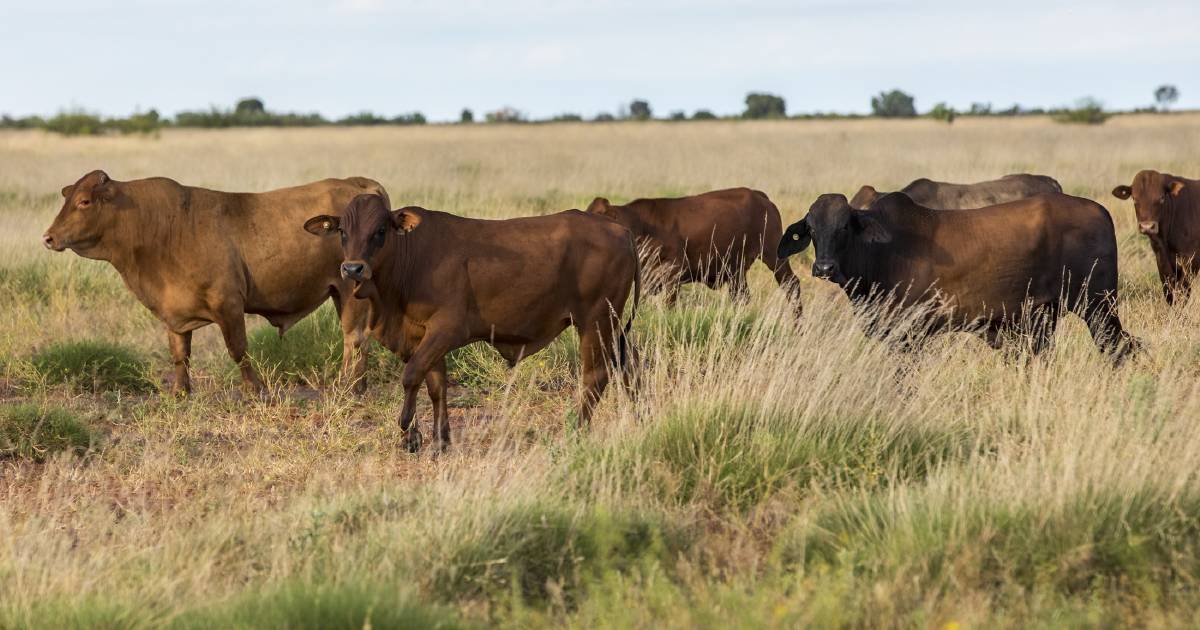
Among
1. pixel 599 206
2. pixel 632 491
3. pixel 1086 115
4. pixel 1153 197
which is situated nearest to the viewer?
pixel 632 491

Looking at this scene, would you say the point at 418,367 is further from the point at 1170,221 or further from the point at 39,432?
the point at 1170,221

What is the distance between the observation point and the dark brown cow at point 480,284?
746cm

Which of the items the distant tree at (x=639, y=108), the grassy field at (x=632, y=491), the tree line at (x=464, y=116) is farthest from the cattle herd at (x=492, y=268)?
the distant tree at (x=639, y=108)

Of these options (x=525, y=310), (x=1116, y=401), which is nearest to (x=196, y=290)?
(x=525, y=310)

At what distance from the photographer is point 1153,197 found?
11.8 m

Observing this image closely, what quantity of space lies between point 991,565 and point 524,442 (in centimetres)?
314

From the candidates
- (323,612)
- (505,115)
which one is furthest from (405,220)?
(505,115)

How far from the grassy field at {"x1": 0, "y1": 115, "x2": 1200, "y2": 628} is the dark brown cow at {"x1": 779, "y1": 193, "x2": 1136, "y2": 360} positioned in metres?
0.35

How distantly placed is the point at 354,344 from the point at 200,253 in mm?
1176

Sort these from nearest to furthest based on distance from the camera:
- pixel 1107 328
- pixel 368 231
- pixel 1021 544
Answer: pixel 1021 544 < pixel 368 231 < pixel 1107 328

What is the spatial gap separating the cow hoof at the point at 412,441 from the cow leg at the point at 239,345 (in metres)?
1.81

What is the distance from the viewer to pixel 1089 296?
8.77 metres

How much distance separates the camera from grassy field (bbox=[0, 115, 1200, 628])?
187 inches

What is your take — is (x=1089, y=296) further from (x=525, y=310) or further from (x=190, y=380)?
(x=190, y=380)
